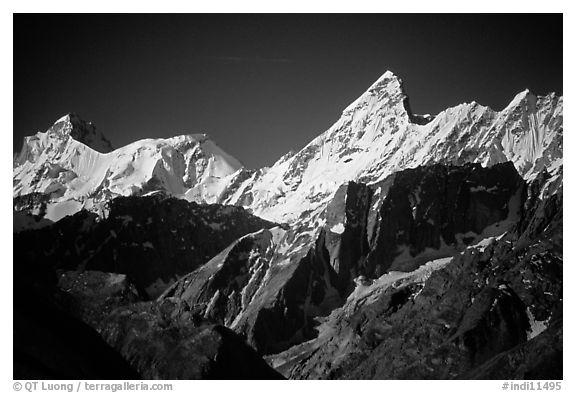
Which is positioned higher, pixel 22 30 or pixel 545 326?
pixel 22 30

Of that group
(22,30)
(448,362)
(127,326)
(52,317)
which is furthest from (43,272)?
(22,30)
